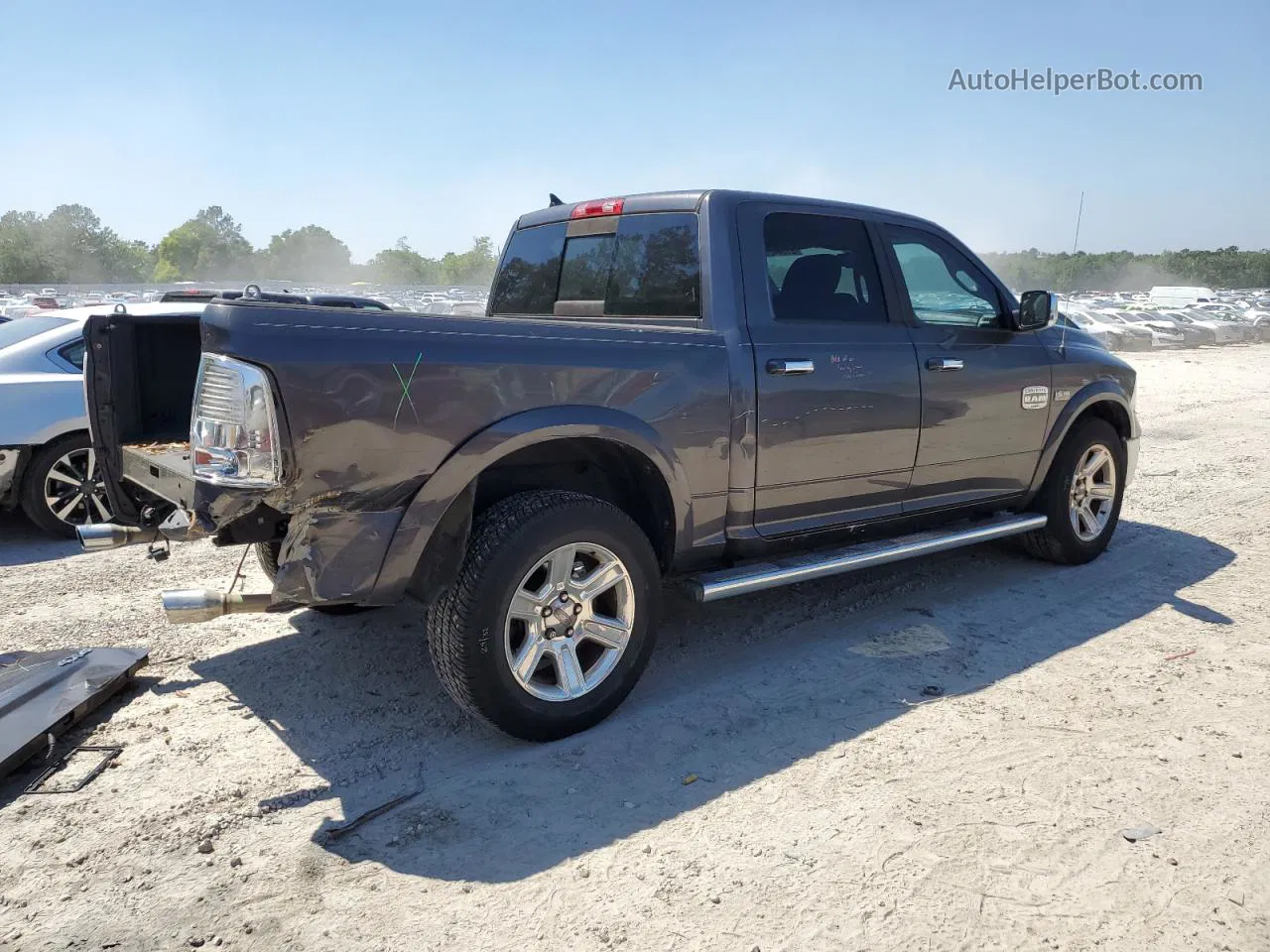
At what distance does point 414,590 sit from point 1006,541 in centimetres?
416

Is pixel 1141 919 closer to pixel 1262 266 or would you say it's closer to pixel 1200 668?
pixel 1200 668

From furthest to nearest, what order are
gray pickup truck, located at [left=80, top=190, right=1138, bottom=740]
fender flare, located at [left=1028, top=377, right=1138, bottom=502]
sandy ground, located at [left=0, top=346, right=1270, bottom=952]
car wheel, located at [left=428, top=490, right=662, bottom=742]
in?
1. fender flare, located at [left=1028, top=377, right=1138, bottom=502]
2. car wheel, located at [left=428, top=490, right=662, bottom=742]
3. gray pickup truck, located at [left=80, top=190, right=1138, bottom=740]
4. sandy ground, located at [left=0, top=346, right=1270, bottom=952]

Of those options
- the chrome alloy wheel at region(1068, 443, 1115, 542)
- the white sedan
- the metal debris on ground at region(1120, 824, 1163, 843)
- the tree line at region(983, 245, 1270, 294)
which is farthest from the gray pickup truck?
the tree line at region(983, 245, 1270, 294)

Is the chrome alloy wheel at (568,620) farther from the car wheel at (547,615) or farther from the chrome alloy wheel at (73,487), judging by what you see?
the chrome alloy wheel at (73,487)

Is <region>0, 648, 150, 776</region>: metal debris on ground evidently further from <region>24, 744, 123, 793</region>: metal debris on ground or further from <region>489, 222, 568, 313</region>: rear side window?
<region>489, 222, 568, 313</region>: rear side window

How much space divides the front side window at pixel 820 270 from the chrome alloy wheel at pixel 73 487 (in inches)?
183

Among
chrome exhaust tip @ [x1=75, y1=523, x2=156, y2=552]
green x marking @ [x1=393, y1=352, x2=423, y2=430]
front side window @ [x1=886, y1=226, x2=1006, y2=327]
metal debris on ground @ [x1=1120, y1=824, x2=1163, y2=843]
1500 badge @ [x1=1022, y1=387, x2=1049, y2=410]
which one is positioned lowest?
metal debris on ground @ [x1=1120, y1=824, x2=1163, y2=843]

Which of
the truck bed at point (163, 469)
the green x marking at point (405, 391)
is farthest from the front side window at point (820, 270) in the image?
the truck bed at point (163, 469)

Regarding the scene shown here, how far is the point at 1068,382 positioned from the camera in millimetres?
5215

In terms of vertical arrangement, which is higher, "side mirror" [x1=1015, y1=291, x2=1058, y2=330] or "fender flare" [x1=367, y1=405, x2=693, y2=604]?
"side mirror" [x1=1015, y1=291, x2=1058, y2=330]

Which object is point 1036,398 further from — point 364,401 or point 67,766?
point 67,766

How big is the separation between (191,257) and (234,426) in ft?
355

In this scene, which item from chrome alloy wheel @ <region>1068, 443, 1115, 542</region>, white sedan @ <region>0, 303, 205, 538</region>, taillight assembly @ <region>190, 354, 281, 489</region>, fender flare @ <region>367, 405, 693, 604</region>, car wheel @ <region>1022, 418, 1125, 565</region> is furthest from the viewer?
white sedan @ <region>0, 303, 205, 538</region>

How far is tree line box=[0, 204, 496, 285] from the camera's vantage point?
7919 centimetres
